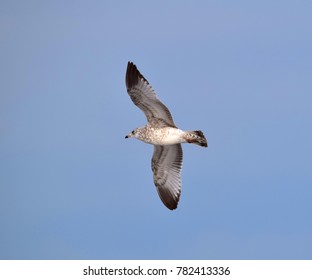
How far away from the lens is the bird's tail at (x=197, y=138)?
56.4 feet

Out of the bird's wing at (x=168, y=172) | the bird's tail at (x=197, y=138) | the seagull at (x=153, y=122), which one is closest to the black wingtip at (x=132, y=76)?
the seagull at (x=153, y=122)

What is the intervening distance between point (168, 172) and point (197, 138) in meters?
2.16

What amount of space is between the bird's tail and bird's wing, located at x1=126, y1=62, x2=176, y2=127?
1.94ft

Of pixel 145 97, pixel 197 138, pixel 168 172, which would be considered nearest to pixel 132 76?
pixel 145 97

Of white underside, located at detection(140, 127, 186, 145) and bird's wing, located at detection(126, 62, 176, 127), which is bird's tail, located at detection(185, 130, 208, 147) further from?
bird's wing, located at detection(126, 62, 176, 127)

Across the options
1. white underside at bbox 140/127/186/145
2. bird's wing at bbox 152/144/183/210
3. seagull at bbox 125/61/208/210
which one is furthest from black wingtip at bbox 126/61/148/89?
bird's wing at bbox 152/144/183/210

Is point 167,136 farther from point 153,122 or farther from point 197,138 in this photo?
point 197,138

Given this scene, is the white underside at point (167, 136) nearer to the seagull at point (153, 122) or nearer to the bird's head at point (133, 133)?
the seagull at point (153, 122)

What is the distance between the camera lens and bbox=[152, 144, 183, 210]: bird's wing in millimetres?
18922

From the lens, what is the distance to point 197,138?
1720cm

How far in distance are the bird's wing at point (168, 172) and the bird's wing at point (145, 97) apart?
1.17 m
